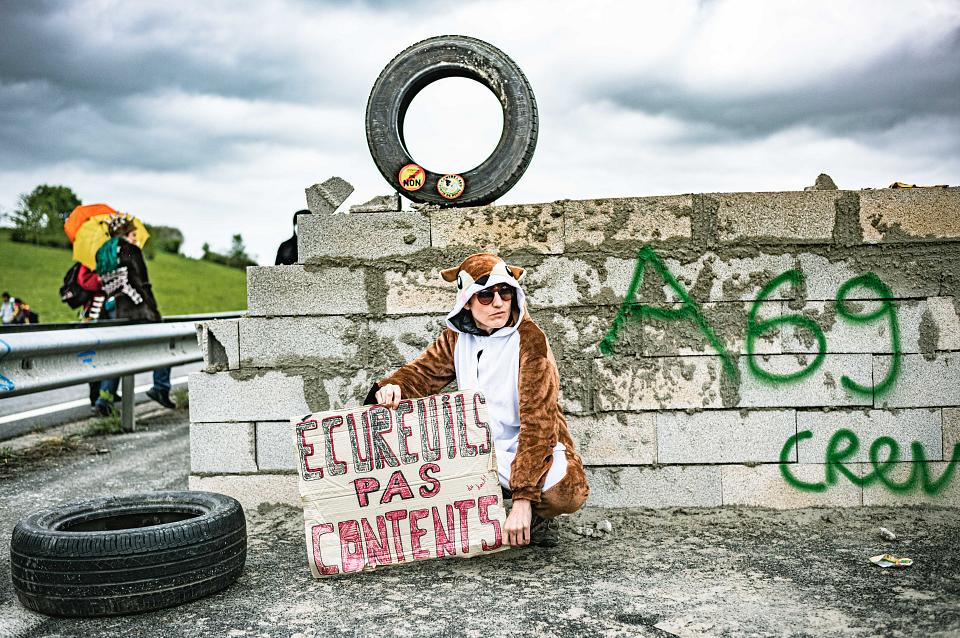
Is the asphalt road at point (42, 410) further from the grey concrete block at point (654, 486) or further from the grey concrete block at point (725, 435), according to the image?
the grey concrete block at point (725, 435)

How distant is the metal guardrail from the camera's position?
5.66 metres

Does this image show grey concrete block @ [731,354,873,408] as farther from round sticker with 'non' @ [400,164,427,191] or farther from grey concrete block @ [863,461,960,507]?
round sticker with 'non' @ [400,164,427,191]

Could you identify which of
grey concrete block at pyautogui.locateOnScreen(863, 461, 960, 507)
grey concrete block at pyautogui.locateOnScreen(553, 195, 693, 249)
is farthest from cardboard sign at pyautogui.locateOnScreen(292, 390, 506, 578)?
grey concrete block at pyautogui.locateOnScreen(863, 461, 960, 507)

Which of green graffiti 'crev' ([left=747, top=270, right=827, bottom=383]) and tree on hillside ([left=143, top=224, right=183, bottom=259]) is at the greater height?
tree on hillside ([left=143, top=224, right=183, bottom=259])

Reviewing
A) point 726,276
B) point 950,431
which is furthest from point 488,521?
point 950,431

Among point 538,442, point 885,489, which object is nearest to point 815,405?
point 885,489

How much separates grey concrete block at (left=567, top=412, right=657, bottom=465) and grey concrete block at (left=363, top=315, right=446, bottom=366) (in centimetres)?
99

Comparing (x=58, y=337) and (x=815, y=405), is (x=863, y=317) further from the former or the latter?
(x=58, y=337)

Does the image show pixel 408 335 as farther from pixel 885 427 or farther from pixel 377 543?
pixel 885 427

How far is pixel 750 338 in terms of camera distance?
4.81 meters

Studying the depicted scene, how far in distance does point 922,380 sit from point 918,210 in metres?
0.97

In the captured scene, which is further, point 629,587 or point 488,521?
point 488,521

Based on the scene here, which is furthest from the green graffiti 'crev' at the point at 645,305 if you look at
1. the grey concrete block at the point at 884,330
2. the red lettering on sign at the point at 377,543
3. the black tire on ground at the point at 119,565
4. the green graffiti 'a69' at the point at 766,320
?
the black tire on ground at the point at 119,565

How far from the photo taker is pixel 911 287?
478cm
